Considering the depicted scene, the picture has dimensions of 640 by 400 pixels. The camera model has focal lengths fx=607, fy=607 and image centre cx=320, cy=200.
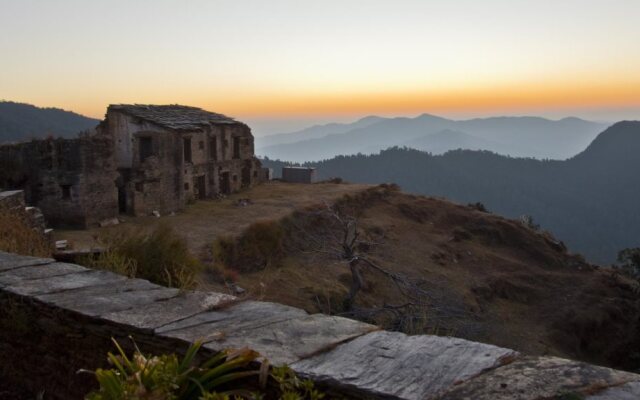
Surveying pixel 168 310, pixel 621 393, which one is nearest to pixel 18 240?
pixel 168 310

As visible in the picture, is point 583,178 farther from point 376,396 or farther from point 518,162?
point 376,396

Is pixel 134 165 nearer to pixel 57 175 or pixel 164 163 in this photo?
pixel 164 163

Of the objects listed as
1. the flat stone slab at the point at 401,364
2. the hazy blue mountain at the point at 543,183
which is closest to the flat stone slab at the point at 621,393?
the flat stone slab at the point at 401,364

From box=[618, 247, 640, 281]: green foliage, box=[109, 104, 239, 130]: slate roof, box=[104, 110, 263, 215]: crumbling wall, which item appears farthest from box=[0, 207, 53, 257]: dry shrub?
box=[618, 247, 640, 281]: green foliage

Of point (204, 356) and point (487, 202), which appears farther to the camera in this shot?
point (487, 202)

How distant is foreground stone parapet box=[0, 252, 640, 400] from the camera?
2.33m

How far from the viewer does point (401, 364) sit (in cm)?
255

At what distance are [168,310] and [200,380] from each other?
100 centimetres

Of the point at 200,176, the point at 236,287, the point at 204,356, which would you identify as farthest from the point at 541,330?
the point at 204,356

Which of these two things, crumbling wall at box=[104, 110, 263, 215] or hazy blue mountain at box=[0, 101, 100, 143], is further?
hazy blue mountain at box=[0, 101, 100, 143]

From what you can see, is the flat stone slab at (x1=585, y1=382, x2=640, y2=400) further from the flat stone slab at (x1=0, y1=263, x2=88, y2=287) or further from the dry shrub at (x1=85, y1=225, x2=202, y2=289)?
the dry shrub at (x1=85, y1=225, x2=202, y2=289)

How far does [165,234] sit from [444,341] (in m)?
6.03

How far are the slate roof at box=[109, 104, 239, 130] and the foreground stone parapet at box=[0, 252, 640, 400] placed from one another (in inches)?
852

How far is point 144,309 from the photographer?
3.46 metres
